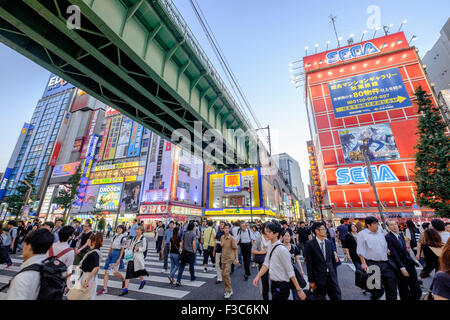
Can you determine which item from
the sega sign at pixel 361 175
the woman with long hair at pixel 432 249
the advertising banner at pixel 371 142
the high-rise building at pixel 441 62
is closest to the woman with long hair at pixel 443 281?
the woman with long hair at pixel 432 249

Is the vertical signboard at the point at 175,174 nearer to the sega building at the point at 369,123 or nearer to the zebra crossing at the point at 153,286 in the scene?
the sega building at the point at 369,123

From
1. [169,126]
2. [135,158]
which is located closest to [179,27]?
[169,126]

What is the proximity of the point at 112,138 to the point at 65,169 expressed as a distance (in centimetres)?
2008

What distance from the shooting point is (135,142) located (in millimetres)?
47531

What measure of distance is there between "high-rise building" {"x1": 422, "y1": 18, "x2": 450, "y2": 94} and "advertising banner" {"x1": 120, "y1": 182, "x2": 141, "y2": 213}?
205 feet

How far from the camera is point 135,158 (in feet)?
150

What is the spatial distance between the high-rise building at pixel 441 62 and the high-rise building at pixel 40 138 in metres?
99.9

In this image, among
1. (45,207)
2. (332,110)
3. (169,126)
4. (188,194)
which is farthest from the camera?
(45,207)

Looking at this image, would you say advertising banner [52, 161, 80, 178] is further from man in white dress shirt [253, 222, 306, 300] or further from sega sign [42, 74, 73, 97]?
man in white dress shirt [253, 222, 306, 300]

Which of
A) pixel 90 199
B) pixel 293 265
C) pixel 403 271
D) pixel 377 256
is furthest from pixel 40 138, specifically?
pixel 403 271

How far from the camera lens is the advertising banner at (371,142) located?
95.3 ft

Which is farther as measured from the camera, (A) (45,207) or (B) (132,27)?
(A) (45,207)

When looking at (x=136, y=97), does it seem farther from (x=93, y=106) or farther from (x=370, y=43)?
(x=93, y=106)
